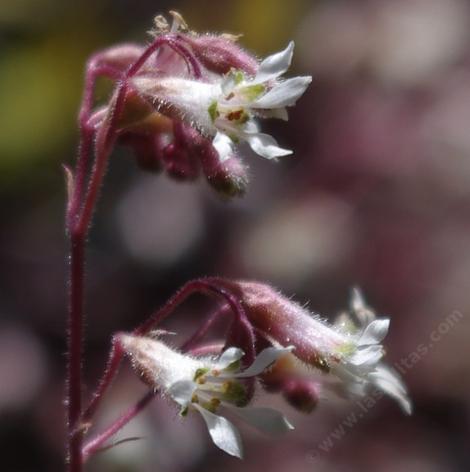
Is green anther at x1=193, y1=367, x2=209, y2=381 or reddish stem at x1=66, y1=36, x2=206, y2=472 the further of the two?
reddish stem at x1=66, y1=36, x2=206, y2=472

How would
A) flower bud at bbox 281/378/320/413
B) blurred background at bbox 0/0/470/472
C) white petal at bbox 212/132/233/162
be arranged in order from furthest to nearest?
1. blurred background at bbox 0/0/470/472
2. flower bud at bbox 281/378/320/413
3. white petal at bbox 212/132/233/162

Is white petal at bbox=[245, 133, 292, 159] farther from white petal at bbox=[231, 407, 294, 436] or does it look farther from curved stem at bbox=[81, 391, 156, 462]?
curved stem at bbox=[81, 391, 156, 462]

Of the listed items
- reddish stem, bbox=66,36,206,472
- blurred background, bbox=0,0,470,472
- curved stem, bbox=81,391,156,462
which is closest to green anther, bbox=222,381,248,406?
curved stem, bbox=81,391,156,462

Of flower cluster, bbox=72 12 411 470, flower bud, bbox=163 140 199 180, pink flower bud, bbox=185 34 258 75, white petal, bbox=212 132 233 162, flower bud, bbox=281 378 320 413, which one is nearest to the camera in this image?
white petal, bbox=212 132 233 162

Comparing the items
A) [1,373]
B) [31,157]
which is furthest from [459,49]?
[1,373]

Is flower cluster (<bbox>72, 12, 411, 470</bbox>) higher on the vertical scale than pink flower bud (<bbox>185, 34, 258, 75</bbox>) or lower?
lower

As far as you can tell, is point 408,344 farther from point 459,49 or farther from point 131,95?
point 131,95

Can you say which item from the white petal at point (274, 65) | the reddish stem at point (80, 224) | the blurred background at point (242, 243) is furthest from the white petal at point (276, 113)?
the blurred background at point (242, 243)
